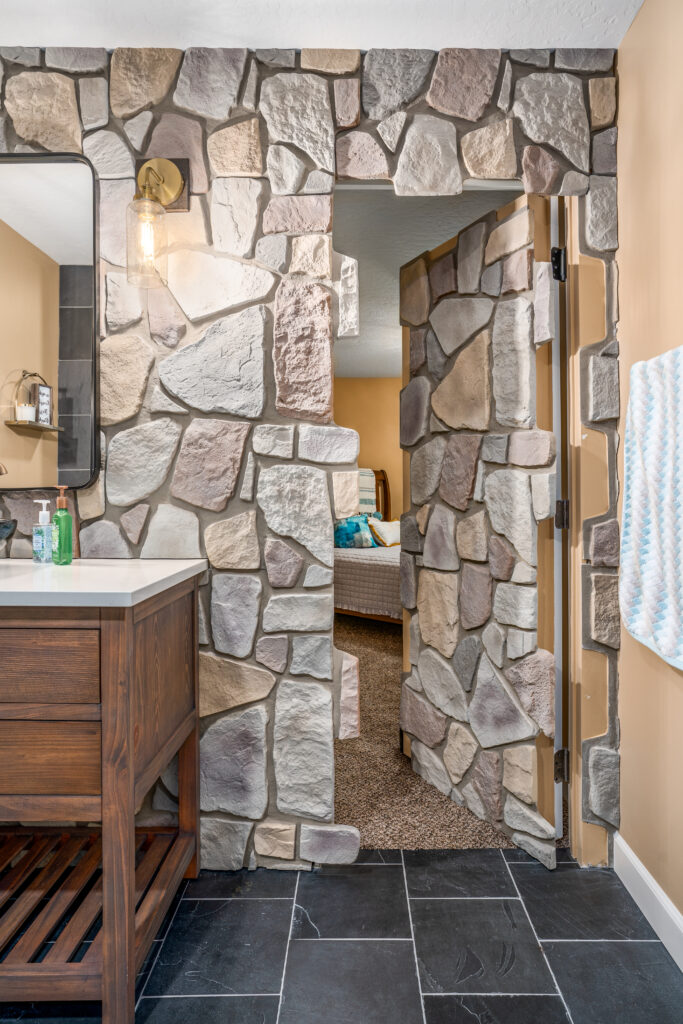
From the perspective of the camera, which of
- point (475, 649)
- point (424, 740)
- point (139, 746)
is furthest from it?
point (424, 740)

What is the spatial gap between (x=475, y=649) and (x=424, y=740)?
1.77ft

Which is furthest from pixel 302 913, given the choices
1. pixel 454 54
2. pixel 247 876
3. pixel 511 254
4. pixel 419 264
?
pixel 454 54

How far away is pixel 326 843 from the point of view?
6.53 feet

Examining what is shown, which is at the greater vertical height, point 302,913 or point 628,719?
point 628,719

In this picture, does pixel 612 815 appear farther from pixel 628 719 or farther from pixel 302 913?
pixel 302 913

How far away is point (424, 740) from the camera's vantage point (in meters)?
2.64

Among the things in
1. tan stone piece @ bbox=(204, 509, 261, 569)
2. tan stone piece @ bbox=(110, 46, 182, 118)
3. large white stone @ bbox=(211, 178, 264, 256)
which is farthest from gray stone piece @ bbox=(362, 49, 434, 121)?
tan stone piece @ bbox=(204, 509, 261, 569)

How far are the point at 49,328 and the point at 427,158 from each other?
1264mm

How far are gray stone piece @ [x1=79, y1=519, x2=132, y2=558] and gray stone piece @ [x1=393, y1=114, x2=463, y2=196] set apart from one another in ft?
4.49

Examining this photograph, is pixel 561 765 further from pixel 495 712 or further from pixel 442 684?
pixel 442 684

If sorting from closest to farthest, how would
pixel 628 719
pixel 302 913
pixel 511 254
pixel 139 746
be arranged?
pixel 139 746, pixel 302 913, pixel 628 719, pixel 511 254

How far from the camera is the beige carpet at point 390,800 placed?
218 centimetres

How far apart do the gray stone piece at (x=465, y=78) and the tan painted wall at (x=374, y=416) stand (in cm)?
551

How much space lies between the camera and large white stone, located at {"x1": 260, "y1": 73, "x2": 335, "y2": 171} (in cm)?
197
